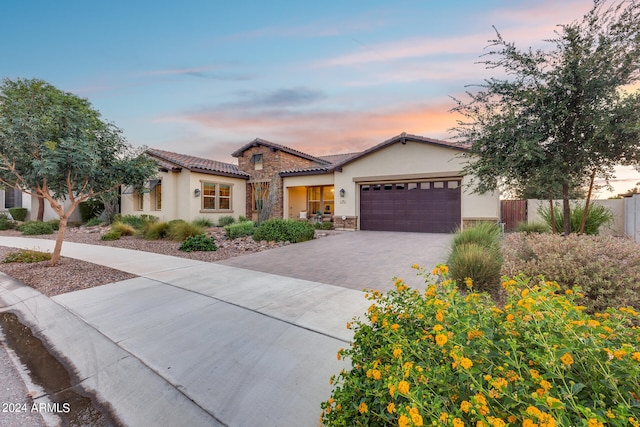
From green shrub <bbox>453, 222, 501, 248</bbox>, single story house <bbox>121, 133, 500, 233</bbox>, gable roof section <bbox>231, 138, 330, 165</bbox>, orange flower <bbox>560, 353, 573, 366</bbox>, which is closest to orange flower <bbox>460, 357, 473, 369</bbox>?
orange flower <bbox>560, 353, 573, 366</bbox>

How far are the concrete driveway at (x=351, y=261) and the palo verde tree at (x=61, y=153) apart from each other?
3758mm

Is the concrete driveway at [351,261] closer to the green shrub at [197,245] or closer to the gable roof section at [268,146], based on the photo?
the green shrub at [197,245]

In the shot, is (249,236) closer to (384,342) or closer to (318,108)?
(318,108)

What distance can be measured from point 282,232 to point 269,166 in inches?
334

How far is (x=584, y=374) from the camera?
4.12ft

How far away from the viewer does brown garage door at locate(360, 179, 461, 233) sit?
13.2m

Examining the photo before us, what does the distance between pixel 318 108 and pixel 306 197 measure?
724 centimetres

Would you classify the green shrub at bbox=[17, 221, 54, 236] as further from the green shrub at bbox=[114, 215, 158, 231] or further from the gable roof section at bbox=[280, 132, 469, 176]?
the gable roof section at bbox=[280, 132, 469, 176]

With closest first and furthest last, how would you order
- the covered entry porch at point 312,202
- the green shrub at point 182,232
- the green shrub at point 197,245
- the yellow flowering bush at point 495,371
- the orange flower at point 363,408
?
1. the yellow flowering bush at point 495,371
2. the orange flower at point 363,408
3. the green shrub at point 197,245
4. the green shrub at point 182,232
5. the covered entry porch at point 312,202

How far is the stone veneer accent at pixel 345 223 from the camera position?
50.8 ft

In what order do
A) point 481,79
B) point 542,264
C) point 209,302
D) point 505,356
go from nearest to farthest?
point 505,356, point 542,264, point 209,302, point 481,79

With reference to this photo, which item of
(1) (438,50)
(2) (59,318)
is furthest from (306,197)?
(2) (59,318)

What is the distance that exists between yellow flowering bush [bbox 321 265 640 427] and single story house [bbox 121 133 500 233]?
11.0 metres

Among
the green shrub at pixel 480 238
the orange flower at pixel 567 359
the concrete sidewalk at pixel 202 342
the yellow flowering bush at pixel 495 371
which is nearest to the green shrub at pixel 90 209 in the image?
the concrete sidewalk at pixel 202 342
